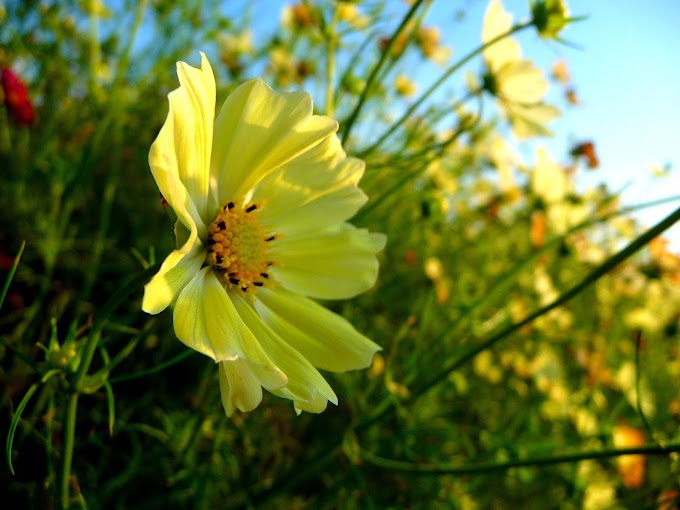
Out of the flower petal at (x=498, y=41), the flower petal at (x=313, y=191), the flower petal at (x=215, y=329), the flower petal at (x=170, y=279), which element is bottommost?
the flower petal at (x=215, y=329)

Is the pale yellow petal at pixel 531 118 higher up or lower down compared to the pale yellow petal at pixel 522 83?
lower down

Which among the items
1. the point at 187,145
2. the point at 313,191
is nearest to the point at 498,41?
the point at 313,191

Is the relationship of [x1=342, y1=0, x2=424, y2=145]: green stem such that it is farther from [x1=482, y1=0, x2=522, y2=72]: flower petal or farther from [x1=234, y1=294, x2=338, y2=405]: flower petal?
[x1=234, y1=294, x2=338, y2=405]: flower petal

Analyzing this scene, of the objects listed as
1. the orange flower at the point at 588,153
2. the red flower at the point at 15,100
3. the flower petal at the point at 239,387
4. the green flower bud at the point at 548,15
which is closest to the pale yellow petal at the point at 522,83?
the green flower bud at the point at 548,15

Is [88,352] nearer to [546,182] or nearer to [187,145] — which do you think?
[187,145]

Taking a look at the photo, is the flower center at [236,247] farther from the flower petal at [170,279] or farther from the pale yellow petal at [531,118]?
the pale yellow petal at [531,118]

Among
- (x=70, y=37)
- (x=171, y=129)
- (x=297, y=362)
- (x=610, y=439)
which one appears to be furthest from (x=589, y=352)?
(x=70, y=37)

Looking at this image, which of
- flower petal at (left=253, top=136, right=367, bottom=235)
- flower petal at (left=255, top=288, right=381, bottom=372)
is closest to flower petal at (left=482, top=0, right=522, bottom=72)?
flower petal at (left=253, top=136, right=367, bottom=235)
